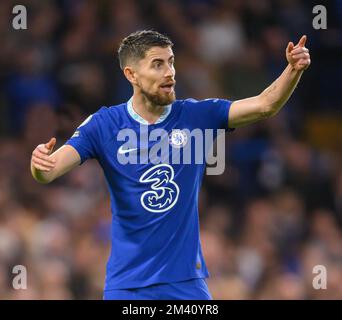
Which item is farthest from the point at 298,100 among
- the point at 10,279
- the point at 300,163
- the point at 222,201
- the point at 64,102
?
the point at 10,279

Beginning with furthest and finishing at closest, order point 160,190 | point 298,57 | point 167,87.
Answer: point 167,87, point 160,190, point 298,57

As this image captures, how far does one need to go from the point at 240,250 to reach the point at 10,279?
2.14 metres

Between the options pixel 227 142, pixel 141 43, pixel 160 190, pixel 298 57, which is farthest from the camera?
pixel 227 142

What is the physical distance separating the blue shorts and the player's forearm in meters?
1.01

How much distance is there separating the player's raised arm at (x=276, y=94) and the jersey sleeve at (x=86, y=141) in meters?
0.75

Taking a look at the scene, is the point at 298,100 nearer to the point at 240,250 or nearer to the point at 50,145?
the point at 240,250

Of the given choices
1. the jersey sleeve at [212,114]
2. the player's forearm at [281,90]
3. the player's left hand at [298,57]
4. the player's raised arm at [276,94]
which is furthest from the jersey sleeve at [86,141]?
the player's left hand at [298,57]

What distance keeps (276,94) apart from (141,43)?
832mm

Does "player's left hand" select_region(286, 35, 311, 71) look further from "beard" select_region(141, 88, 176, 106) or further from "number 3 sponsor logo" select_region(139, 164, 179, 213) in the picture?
"number 3 sponsor logo" select_region(139, 164, 179, 213)

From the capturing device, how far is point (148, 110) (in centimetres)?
544

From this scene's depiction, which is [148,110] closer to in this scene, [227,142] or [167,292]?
[167,292]

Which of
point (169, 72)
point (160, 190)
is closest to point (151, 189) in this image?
point (160, 190)

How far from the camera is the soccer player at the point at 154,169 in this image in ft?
17.0

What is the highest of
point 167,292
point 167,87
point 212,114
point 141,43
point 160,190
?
point 141,43
